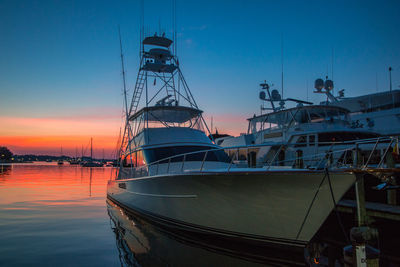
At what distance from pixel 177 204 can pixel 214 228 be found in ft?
4.68

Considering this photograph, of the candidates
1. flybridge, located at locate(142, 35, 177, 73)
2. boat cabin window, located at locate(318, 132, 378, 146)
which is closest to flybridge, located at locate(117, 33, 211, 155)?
flybridge, located at locate(142, 35, 177, 73)

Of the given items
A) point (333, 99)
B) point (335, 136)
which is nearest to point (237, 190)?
point (335, 136)

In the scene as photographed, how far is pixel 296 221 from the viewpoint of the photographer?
7.02m

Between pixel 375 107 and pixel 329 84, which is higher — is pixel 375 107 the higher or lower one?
the lower one

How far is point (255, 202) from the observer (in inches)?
288

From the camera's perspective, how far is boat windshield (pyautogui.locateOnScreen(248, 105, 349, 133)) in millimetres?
20656

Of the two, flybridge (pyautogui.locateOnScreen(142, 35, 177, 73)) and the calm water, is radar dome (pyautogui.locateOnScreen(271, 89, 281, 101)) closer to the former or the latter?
flybridge (pyautogui.locateOnScreen(142, 35, 177, 73))

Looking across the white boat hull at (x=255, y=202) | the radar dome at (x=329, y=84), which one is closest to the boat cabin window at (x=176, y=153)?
the white boat hull at (x=255, y=202)

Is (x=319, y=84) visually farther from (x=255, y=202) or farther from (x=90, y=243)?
(x=90, y=243)

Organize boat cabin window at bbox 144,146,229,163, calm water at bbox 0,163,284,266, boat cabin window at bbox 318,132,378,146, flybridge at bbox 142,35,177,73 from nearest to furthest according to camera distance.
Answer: calm water at bbox 0,163,284,266
boat cabin window at bbox 144,146,229,163
flybridge at bbox 142,35,177,73
boat cabin window at bbox 318,132,378,146

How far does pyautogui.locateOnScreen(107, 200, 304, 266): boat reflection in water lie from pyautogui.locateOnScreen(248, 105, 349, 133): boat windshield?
555 inches

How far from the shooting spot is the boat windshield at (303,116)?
20656 millimetres

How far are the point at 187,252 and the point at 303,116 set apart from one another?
56.2 feet

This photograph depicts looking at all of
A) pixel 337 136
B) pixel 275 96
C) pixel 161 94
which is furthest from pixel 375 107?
pixel 161 94
